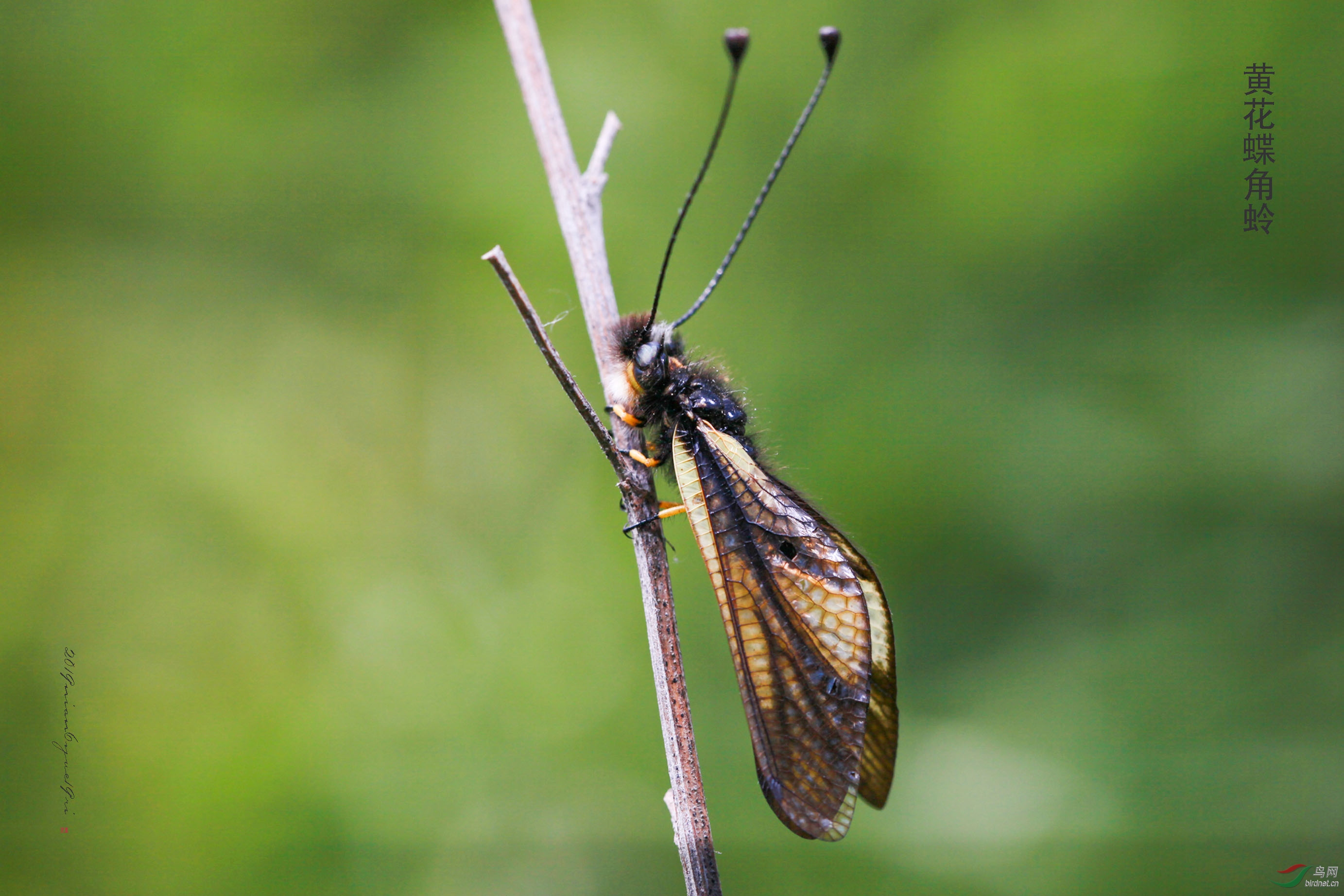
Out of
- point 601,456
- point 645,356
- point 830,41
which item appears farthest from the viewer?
point 601,456

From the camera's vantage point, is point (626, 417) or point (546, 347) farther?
point (626, 417)

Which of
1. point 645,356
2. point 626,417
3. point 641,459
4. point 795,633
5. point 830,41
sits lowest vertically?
point 795,633

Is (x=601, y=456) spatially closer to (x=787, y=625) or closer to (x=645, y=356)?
(x=645, y=356)

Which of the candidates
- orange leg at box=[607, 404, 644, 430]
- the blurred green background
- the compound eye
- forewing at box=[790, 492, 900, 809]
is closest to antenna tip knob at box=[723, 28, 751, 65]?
the compound eye

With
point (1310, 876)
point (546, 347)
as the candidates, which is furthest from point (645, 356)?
point (1310, 876)

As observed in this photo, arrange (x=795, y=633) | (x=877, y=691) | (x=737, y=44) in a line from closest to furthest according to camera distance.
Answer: (x=737, y=44) < (x=795, y=633) < (x=877, y=691)

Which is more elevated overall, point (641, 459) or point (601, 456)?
point (601, 456)

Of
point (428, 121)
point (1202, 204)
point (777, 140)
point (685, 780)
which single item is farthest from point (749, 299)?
point (685, 780)
